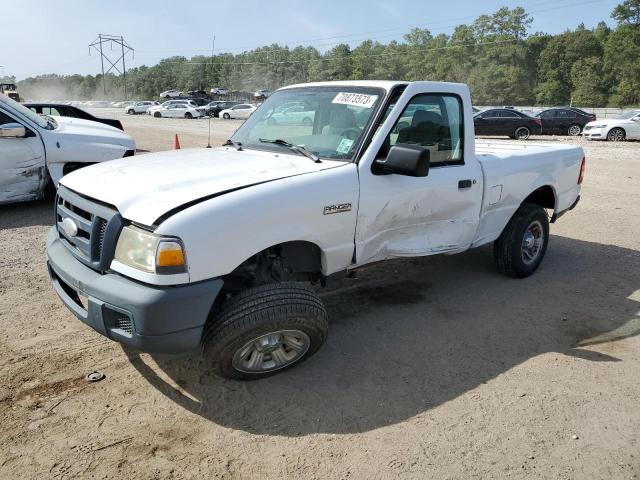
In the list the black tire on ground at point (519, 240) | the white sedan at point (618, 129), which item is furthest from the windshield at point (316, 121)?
the white sedan at point (618, 129)

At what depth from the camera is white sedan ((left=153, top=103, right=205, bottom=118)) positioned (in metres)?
46.2

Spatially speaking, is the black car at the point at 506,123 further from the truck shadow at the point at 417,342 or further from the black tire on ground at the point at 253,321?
the black tire on ground at the point at 253,321

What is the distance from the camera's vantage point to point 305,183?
3246 mm

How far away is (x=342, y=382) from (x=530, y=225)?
294 centimetres

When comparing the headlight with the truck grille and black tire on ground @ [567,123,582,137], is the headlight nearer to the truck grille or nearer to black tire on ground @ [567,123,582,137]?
the truck grille

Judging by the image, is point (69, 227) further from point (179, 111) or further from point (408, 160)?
point (179, 111)

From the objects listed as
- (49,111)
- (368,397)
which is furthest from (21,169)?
(368,397)

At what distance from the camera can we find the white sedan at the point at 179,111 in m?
46.2

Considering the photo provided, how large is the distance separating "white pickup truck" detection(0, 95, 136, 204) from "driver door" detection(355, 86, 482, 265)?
536cm

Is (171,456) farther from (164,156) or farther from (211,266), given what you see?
(164,156)

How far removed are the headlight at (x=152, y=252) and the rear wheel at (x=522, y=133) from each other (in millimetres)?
23307

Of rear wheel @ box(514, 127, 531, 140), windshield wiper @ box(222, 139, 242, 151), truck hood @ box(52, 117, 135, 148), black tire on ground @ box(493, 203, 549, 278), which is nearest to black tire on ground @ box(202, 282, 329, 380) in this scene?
windshield wiper @ box(222, 139, 242, 151)

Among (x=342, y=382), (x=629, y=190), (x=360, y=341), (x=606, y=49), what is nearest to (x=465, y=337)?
(x=360, y=341)

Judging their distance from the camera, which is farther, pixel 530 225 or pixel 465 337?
pixel 530 225
